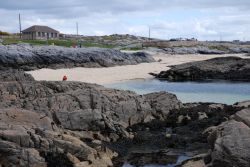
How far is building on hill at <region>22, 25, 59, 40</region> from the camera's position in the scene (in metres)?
106

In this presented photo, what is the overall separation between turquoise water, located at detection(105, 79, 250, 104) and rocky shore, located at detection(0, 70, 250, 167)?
7511mm

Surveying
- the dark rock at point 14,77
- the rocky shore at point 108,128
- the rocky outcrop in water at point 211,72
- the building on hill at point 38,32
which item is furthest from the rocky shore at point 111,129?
the building on hill at point 38,32

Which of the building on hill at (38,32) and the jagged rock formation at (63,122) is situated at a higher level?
the building on hill at (38,32)

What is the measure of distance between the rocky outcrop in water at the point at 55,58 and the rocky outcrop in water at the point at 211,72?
9565mm

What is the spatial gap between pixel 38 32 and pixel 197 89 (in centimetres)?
7542

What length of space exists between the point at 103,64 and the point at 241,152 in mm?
42818

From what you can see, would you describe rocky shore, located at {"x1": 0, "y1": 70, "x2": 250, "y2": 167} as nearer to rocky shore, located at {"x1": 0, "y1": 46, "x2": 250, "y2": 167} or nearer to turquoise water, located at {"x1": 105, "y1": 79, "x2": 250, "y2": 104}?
rocky shore, located at {"x1": 0, "y1": 46, "x2": 250, "y2": 167}

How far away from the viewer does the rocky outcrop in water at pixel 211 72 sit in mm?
47156

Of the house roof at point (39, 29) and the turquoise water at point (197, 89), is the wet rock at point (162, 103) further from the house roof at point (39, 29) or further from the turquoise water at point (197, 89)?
the house roof at point (39, 29)

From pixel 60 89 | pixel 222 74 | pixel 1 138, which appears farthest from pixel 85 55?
pixel 1 138

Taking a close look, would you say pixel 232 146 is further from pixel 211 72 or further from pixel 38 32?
pixel 38 32

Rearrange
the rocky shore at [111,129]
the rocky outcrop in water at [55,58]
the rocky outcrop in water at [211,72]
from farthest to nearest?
the rocky outcrop in water at [55,58]
the rocky outcrop in water at [211,72]
the rocky shore at [111,129]

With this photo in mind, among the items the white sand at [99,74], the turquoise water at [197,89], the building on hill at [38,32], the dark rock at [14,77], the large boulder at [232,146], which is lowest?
the turquoise water at [197,89]

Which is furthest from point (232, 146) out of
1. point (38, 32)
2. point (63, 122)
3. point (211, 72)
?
point (38, 32)
